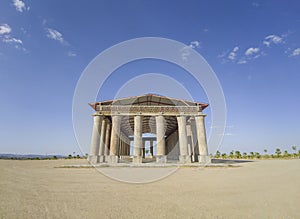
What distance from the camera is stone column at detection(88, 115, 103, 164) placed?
21219mm

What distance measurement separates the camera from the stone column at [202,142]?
71.8 ft

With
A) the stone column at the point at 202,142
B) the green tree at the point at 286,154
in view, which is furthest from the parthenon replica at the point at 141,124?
the green tree at the point at 286,154

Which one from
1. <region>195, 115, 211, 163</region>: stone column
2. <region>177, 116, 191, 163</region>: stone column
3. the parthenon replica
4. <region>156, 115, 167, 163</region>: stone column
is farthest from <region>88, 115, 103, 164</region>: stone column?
<region>195, 115, 211, 163</region>: stone column

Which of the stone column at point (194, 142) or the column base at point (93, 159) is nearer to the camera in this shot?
the column base at point (93, 159)

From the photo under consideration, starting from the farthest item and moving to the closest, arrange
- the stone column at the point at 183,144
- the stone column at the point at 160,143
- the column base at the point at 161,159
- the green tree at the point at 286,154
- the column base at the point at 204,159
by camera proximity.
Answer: the green tree at the point at 286,154, the stone column at the point at 160,143, the column base at the point at 204,159, the column base at the point at 161,159, the stone column at the point at 183,144

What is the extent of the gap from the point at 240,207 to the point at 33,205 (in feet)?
20.8

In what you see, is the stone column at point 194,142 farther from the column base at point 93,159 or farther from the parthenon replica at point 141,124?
the column base at point 93,159

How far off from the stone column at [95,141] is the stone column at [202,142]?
14573 millimetres

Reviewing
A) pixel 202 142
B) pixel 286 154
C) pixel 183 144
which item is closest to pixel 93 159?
pixel 183 144

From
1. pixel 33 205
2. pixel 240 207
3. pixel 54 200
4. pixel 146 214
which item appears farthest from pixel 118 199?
pixel 240 207

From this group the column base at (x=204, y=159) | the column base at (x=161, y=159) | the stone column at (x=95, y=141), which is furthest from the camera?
the column base at (x=204, y=159)

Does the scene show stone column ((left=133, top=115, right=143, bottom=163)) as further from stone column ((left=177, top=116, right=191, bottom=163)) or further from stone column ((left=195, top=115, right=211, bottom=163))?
stone column ((left=195, top=115, right=211, bottom=163))

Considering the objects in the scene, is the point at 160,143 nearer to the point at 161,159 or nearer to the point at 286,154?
the point at 161,159

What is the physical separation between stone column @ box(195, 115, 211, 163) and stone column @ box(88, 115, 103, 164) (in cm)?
1457
